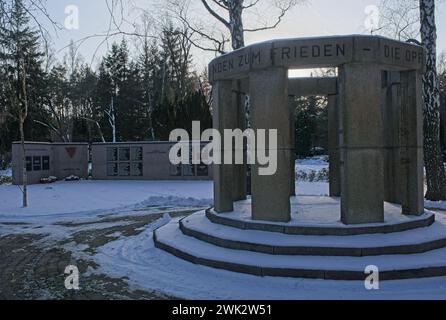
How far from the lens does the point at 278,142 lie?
25.3 feet

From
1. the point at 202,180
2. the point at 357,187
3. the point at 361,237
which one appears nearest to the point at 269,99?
the point at 357,187

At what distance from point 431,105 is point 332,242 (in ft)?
31.1

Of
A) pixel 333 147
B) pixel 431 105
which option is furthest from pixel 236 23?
pixel 431 105

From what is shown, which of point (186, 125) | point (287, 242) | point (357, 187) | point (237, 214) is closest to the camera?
point (287, 242)

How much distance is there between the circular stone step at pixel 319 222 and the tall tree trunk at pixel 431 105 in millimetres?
5783

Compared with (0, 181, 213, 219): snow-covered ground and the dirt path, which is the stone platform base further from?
(0, 181, 213, 219): snow-covered ground

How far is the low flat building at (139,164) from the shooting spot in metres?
24.0

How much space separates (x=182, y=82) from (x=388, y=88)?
1239 inches

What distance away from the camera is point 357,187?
24.2 feet

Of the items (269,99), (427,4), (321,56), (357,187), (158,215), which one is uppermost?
(427,4)

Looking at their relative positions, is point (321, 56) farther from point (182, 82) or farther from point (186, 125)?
point (182, 82)

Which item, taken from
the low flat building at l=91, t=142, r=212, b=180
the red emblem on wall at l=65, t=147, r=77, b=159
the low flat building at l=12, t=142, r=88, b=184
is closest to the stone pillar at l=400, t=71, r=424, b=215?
the low flat building at l=91, t=142, r=212, b=180

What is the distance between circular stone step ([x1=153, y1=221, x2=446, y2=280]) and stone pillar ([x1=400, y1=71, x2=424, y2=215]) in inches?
62.8

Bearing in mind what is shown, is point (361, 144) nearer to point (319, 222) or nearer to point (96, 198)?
point (319, 222)
